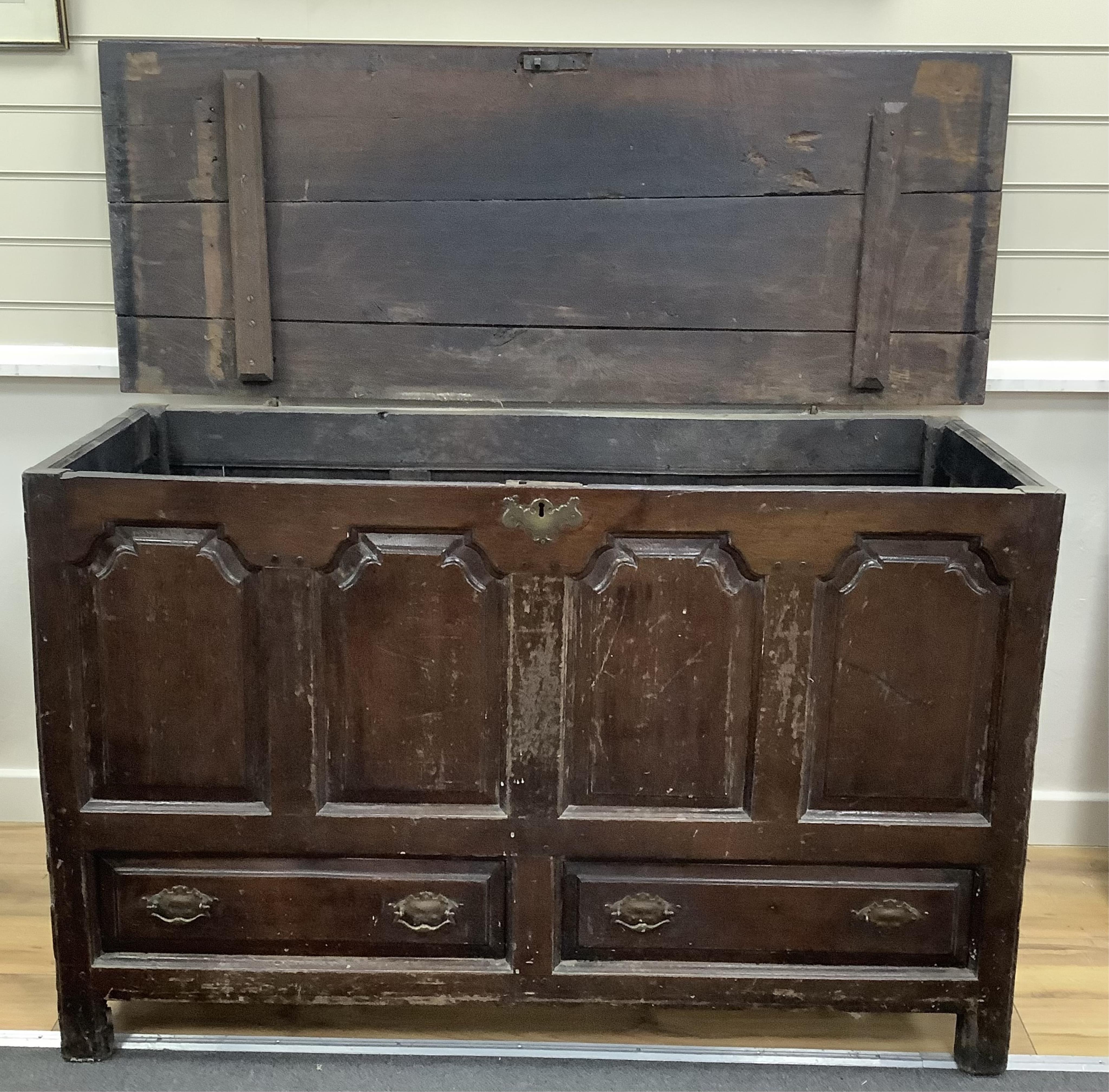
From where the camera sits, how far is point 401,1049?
1955 mm

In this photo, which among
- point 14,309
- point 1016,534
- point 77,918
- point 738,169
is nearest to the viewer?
point 1016,534

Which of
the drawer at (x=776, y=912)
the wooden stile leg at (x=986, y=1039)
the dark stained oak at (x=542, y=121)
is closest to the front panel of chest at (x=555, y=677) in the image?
the drawer at (x=776, y=912)

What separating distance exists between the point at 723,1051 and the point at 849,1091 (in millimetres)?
207

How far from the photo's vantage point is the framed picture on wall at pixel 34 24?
2.18 m

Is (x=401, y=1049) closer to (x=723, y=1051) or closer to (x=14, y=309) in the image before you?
(x=723, y=1051)

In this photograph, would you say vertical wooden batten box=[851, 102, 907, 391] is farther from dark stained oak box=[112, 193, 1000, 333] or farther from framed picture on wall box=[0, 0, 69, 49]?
framed picture on wall box=[0, 0, 69, 49]

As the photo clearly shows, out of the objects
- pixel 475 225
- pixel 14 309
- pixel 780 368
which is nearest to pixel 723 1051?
pixel 780 368

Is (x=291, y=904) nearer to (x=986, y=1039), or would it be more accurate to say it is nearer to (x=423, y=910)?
(x=423, y=910)

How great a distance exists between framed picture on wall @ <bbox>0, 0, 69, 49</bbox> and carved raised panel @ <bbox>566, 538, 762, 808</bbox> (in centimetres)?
146

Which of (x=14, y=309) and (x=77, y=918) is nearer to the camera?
(x=77, y=918)

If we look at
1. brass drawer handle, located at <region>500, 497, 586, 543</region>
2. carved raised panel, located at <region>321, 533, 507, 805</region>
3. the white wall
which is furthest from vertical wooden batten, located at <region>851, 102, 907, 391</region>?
carved raised panel, located at <region>321, 533, 507, 805</region>

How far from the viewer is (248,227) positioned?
7.16 feet

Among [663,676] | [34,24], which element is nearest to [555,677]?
[663,676]

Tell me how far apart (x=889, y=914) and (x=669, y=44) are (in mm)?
1583
